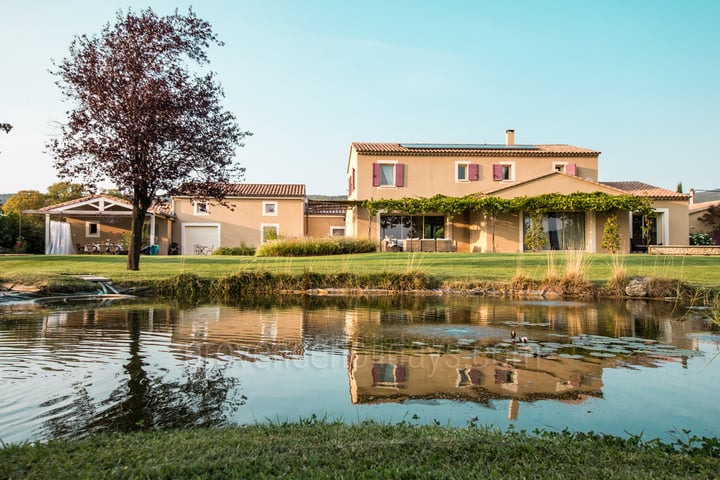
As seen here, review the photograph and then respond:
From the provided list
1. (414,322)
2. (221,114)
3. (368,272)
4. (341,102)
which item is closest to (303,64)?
(221,114)

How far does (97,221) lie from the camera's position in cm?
2977

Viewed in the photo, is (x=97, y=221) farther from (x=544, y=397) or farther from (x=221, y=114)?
(x=544, y=397)

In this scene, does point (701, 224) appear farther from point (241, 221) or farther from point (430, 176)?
point (241, 221)

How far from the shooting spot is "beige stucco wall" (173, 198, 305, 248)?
98.0ft

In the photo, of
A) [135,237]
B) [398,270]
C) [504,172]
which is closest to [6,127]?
[135,237]

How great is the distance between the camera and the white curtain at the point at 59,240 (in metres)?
27.2

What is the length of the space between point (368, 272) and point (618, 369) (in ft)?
27.4

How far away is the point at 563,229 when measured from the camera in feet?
81.5

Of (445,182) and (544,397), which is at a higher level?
(445,182)

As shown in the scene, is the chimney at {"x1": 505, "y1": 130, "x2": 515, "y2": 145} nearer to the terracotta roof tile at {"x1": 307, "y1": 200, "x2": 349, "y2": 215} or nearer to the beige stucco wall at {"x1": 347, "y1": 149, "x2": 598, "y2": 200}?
the beige stucco wall at {"x1": 347, "y1": 149, "x2": 598, "y2": 200}

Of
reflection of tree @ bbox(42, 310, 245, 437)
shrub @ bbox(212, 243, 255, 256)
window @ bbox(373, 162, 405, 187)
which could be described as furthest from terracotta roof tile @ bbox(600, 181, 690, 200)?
reflection of tree @ bbox(42, 310, 245, 437)

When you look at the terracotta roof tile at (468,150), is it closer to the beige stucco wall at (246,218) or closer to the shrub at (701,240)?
the beige stucco wall at (246,218)

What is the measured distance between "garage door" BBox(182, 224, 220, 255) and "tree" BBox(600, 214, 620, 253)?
20692 millimetres

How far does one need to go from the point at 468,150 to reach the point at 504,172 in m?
2.52
